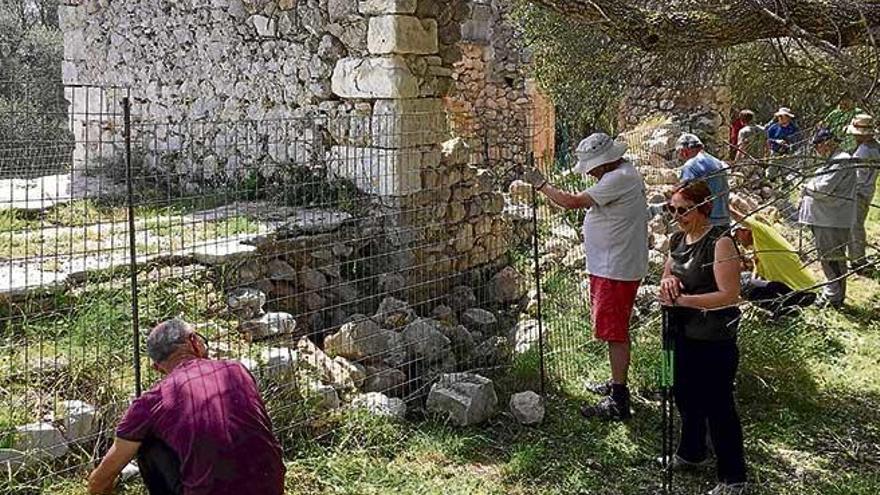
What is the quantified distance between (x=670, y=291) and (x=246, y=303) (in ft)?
8.23

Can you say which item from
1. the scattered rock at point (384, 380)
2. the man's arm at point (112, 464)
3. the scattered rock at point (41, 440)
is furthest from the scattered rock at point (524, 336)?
the man's arm at point (112, 464)

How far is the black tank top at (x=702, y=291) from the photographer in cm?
393

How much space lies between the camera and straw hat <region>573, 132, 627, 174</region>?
189 inches

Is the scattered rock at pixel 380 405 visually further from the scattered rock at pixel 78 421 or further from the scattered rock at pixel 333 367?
the scattered rock at pixel 78 421

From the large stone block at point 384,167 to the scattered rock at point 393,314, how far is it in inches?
40.7

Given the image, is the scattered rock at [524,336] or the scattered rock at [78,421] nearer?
the scattered rock at [78,421]

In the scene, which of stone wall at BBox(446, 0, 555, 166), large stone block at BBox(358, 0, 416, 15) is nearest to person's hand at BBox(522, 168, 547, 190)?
large stone block at BBox(358, 0, 416, 15)

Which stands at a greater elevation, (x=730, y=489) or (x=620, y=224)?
(x=620, y=224)

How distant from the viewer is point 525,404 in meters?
4.98

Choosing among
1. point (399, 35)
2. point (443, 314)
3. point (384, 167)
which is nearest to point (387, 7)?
point (399, 35)

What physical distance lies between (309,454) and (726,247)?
7.28 feet

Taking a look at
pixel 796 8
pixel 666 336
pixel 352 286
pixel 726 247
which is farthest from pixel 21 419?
pixel 796 8

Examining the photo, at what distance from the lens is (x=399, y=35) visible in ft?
20.7

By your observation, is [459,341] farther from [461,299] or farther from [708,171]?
[708,171]
